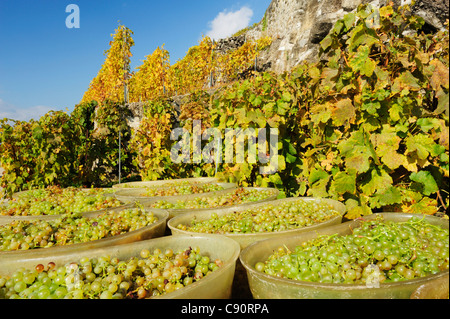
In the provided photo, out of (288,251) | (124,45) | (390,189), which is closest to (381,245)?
(288,251)

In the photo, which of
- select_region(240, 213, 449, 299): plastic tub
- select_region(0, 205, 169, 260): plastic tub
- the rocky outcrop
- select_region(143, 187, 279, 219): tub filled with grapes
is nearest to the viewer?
select_region(240, 213, 449, 299): plastic tub

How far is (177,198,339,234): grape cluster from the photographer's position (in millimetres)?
1984

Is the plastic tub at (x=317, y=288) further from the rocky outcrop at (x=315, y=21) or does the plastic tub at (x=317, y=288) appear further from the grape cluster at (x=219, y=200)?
the rocky outcrop at (x=315, y=21)

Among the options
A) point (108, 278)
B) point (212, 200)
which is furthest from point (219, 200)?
point (108, 278)

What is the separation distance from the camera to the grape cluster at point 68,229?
182 cm

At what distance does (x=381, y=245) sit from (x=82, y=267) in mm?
1544

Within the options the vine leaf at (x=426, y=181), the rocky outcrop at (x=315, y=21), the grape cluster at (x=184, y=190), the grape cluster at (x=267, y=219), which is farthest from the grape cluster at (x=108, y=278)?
the rocky outcrop at (x=315, y=21)

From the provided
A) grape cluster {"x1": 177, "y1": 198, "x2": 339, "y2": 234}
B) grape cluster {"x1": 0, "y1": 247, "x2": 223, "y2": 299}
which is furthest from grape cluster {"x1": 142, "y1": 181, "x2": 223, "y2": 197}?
grape cluster {"x1": 0, "y1": 247, "x2": 223, "y2": 299}

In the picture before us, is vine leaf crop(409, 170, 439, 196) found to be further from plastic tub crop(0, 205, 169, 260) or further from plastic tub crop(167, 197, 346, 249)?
plastic tub crop(0, 205, 169, 260)

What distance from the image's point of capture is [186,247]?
5.93 ft

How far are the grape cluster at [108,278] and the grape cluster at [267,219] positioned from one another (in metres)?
0.42

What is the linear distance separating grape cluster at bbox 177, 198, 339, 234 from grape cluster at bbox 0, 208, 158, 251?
405 mm

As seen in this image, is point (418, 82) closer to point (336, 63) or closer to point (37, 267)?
point (336, 63)

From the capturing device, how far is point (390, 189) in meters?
2.25
